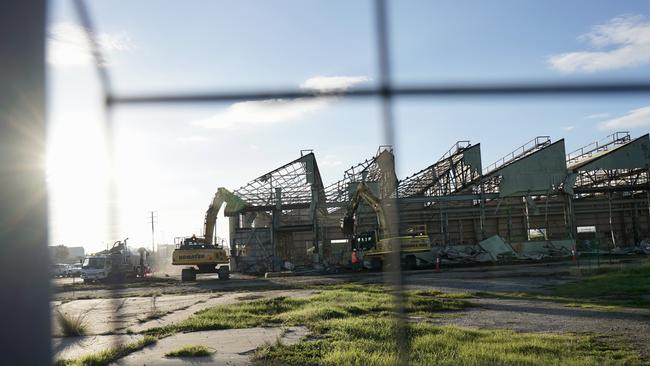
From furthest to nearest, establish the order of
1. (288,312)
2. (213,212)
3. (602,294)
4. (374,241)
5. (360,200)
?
(213,212) < (374,241) < (360,200) < (602,294) < (288,312)

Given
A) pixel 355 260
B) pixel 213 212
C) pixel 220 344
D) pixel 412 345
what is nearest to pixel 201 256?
pixel 213 212

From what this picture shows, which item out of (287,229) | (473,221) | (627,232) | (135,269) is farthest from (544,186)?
(135,269)

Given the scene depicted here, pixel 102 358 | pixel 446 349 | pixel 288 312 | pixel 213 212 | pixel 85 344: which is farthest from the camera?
pixel 213 212

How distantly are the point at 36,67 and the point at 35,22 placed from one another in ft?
0.53

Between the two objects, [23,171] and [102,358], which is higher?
[23,171]

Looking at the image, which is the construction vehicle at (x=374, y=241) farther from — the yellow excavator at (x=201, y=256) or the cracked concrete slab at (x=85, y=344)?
the cracked concrete slab at (x=85, y=344)

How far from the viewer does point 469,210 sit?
5322 centimetres

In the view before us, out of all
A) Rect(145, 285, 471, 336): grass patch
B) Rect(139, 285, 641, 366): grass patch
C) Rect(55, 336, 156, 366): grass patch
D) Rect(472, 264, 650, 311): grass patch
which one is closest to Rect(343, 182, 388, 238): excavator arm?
Rect(472, 264, 650, 311): grass patch

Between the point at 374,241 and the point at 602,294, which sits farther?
the point at 374,241

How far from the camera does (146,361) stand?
7.35 metres

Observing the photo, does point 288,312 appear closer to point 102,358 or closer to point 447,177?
point 102,358

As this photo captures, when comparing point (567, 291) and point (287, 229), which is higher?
point (287, 229)

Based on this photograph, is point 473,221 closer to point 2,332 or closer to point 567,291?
point 567,291

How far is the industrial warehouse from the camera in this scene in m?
44.2
